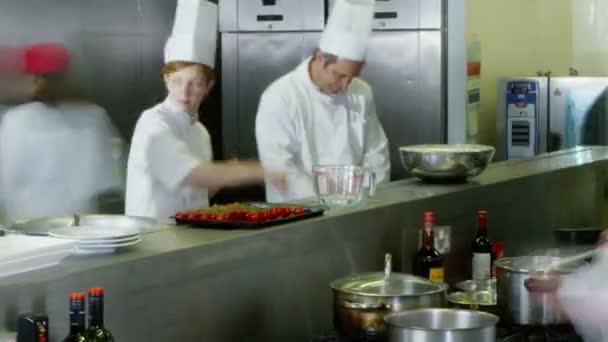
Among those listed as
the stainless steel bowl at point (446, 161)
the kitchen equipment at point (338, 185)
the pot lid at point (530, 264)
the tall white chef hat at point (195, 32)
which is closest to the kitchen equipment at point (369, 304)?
the pot lid at point (530, 264)

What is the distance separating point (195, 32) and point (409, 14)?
134cm

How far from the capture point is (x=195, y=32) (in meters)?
4.36

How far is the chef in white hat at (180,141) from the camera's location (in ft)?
13.6

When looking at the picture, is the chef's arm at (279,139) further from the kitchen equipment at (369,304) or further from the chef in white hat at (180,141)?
the kitchen equipment at (369,304)

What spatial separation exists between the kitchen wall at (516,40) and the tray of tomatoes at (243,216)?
304 centimetres

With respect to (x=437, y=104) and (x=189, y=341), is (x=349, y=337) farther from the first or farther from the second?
(x=437, y=104)

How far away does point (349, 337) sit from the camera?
2.34m

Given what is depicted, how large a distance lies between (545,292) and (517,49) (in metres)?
3.92

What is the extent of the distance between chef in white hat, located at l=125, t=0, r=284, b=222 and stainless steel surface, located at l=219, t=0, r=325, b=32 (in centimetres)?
82

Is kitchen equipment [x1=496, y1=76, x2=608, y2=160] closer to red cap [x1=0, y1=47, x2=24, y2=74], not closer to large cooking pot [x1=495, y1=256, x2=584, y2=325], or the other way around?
red cap [x1=0, y1=47, x2=24, y2=74]

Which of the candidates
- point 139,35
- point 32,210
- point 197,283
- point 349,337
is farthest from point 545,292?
point 139,35

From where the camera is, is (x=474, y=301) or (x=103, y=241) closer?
(x=103, y=241)

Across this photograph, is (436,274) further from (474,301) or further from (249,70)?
(249,70)

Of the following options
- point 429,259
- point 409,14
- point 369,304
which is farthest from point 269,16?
point 369,304
